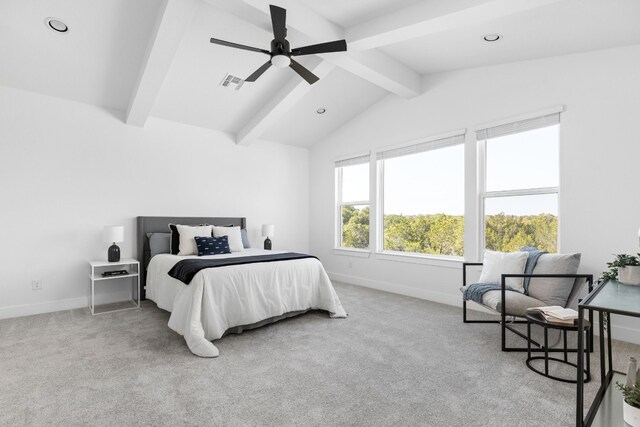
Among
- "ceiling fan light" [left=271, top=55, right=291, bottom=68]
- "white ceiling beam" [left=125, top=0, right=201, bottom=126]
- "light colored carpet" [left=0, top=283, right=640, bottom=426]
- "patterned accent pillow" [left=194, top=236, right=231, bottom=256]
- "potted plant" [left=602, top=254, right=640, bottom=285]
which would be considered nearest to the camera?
"light colored carpet" [left=0, top=283, right=640, bottom=426]

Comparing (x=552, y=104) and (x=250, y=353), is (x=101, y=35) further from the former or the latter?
(x=552, y=104)

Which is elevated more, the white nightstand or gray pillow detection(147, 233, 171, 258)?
gray pillow detection(147, 233, 171, 258)

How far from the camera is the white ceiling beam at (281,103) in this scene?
3814 millimetres

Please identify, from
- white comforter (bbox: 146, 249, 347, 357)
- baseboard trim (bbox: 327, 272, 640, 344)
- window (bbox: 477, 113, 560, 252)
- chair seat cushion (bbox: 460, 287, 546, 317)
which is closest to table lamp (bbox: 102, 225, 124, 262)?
white comforter (bbox: 146, 249, 347, 357)

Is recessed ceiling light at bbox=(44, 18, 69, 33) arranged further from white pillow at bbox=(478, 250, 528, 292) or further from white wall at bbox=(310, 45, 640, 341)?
white pillow at bbox=(478, 250, 528, 292)

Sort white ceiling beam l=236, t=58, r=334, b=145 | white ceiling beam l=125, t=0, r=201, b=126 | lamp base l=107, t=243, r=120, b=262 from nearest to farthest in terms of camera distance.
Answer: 1. white ceiling beam l=125, t=0, r=201, b=126
2. white ceiling beam l=236, t=58, r=334, b=145
3. lamp base l=107, t=243, r=120, b=262

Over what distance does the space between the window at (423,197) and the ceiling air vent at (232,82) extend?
2.39 meters

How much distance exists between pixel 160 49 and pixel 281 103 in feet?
5.81

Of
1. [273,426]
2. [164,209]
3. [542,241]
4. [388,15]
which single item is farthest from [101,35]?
[542,241]

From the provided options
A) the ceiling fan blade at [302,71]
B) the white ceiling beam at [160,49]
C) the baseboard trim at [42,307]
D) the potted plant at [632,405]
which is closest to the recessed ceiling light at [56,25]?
the white ceiling beam at [160,49]

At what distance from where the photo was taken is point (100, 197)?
4441mm

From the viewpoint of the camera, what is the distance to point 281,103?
15.1ft

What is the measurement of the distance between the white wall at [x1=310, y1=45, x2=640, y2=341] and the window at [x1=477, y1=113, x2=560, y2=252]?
0.14 m

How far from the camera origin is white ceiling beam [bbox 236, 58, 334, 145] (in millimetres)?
3814
